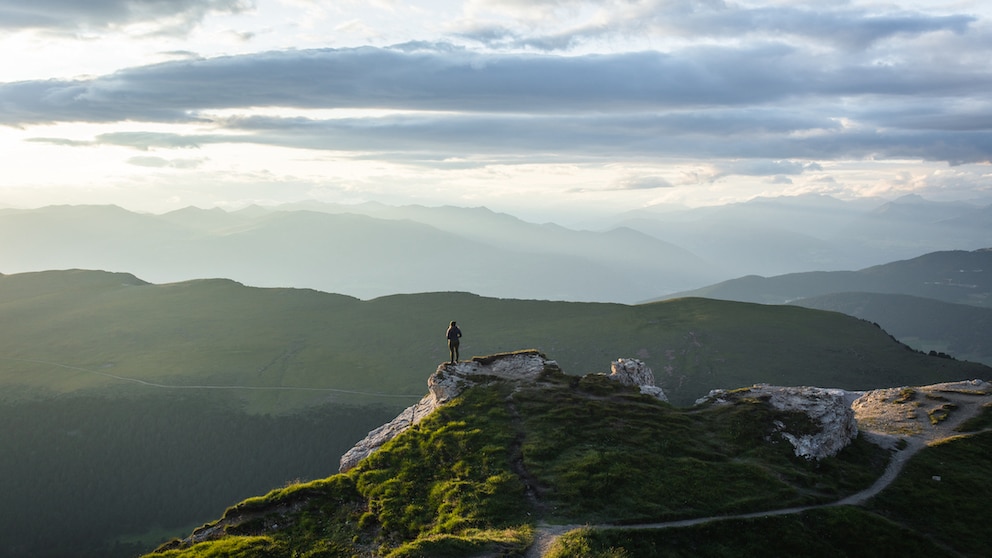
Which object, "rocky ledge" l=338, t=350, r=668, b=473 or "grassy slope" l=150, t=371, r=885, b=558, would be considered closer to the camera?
"grassy slope" l=150, t=371, r=885, b=558

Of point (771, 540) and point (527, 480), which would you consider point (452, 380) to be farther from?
point (771, 540)

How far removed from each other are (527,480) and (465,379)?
2191 cm

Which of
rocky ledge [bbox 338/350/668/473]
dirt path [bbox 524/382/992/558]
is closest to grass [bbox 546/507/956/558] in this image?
dirt path [bbox 524/382/992/558]

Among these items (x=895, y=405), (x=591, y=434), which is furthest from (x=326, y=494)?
(x=895, y=405)

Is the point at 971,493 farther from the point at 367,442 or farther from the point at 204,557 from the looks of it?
the point at 204,557

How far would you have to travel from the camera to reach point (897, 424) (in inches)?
3248

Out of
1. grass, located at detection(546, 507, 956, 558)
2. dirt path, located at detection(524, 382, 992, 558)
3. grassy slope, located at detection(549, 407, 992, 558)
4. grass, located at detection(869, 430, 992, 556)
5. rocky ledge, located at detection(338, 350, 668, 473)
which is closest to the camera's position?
grass, located at detection(546, 507, 956, 558)

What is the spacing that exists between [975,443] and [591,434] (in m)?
47.0

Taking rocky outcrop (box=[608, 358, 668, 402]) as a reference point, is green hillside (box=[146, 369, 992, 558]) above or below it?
below

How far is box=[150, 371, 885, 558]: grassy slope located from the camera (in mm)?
44719

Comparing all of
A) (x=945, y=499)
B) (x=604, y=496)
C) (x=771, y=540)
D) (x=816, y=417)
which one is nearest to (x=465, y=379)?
(x=604, y=496)

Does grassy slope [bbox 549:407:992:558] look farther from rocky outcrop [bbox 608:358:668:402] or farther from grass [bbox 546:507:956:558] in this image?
rocky outcrop [bbox 608:358:668:402]

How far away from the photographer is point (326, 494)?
171 ft

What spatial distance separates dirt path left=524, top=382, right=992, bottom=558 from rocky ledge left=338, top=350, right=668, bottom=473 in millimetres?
23923
